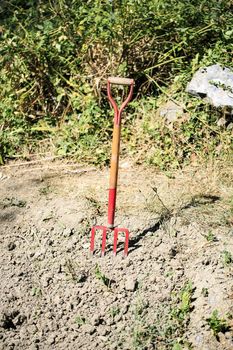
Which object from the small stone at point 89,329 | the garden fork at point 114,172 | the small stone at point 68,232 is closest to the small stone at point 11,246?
the small stone at point 68,232

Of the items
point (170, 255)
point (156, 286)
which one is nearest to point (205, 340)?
point (156, 286)

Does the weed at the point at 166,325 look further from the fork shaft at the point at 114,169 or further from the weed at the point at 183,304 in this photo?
the fork shaft at the point at 114,169

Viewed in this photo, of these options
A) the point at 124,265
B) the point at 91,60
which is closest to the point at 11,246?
the point at 124,265

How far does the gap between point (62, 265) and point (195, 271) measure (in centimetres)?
86

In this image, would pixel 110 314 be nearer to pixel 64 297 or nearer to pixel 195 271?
pixel 64 297

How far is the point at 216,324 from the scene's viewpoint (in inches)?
102

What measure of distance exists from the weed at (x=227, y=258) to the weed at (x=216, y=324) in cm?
45

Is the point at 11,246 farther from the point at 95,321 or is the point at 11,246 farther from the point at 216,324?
the point at 216,324

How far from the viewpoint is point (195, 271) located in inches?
120

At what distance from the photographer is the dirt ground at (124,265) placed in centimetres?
274

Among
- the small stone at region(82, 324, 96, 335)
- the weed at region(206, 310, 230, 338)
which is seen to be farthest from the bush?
the weed at region(206, 310, 230, 338)

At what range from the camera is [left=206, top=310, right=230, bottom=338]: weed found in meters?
2.59

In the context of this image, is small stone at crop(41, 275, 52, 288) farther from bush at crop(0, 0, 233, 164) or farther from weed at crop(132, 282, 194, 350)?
bush at crop(0, 0, 233, 164)

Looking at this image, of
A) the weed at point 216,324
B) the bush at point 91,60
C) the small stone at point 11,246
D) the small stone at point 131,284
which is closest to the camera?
the weed at point 216,324
